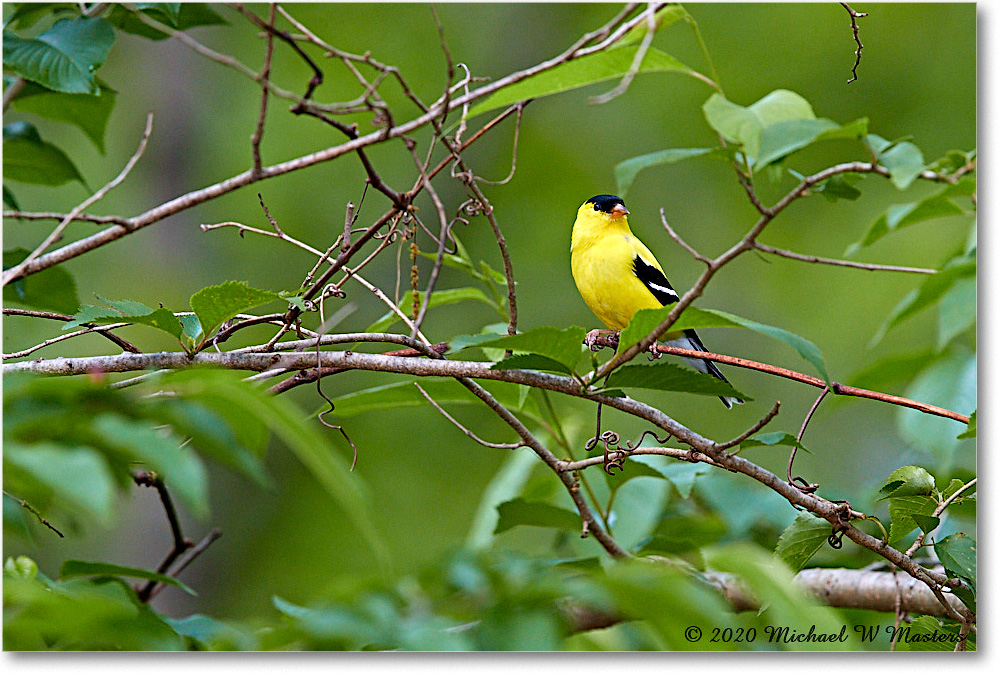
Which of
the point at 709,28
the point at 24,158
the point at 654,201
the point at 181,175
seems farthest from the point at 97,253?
the point at 709,28

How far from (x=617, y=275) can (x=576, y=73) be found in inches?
26.3

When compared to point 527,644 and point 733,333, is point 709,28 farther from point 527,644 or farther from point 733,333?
point 527,644

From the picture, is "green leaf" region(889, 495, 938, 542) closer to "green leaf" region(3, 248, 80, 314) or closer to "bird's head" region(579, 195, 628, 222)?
"bird's head" region(579, 195, 628, 222)

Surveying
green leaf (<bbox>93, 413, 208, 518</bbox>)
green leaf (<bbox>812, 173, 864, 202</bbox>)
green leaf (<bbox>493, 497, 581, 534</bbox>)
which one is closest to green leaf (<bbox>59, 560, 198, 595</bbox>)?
green leaf (<bbox>493, 497, 581, 534</bbox>)

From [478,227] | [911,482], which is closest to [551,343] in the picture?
[911,482]

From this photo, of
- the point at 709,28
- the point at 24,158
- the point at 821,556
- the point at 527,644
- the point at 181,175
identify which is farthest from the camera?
the point at 181,175

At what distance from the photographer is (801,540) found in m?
0.95

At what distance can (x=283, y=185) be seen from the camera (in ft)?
8.20

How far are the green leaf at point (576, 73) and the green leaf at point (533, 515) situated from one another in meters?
0.52

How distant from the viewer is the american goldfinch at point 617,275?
156 centimetres

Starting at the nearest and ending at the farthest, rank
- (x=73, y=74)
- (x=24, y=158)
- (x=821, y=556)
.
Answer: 1. (x=73, y=74)
2. (x=24, y=158)
3. (x=821, y=556)

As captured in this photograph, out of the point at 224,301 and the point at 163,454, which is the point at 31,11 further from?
the point at 163,454

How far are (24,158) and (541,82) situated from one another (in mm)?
928

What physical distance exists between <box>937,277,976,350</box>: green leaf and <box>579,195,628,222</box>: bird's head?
75 centimetres
